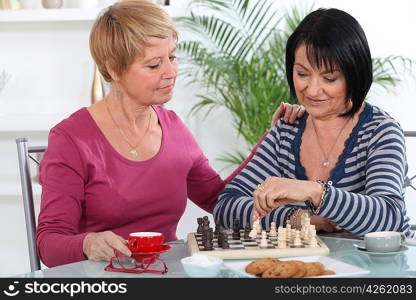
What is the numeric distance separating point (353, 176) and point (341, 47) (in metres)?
0.40

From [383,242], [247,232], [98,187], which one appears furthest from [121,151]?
[383,242]

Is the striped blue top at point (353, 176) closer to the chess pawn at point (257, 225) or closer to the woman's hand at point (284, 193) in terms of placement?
the woman's hand at point (284, 193)

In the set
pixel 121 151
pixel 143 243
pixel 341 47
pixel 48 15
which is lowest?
pixel 143 243

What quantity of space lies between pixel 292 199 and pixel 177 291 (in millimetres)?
538

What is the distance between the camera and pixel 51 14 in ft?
15.8

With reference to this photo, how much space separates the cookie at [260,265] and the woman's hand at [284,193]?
0.91ft

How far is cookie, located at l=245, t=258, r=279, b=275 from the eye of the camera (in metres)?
1.75

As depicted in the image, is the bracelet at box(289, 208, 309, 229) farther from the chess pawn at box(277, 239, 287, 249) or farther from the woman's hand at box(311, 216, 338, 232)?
the chess pawn at box(277, 239, 287, 249)

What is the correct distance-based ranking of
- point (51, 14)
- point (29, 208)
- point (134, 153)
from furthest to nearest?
point (51, 14)
point (29, 208)
point (134, 153)

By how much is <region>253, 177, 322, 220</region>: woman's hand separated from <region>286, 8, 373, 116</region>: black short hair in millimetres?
406

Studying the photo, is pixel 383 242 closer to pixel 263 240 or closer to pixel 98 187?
pixel 263 240

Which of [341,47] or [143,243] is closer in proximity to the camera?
[143,243]

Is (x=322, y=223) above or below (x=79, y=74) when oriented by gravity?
below

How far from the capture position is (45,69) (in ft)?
16.8
